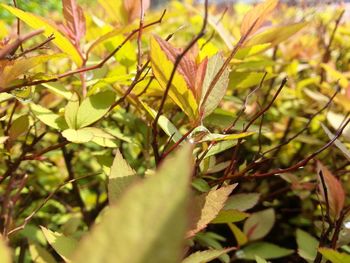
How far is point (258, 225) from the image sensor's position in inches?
45.4

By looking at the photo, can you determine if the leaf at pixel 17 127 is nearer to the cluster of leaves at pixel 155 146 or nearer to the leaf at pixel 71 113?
the cluster of leaves at pixel 155 146

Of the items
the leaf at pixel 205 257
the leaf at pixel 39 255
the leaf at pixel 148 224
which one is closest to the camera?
the leaf at pixel 148 224

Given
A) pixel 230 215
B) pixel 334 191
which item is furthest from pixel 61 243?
pixel 334 191

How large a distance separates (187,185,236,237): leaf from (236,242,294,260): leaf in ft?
1.89

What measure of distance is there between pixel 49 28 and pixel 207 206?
0.47 m

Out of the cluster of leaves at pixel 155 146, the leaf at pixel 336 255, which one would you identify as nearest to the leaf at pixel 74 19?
the cluster of leaves at pixel 155 146

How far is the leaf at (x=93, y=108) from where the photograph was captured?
2.68 feet

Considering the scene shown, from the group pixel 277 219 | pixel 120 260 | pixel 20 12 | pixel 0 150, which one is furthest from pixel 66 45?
pixel 277 219

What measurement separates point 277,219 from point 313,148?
30 cm

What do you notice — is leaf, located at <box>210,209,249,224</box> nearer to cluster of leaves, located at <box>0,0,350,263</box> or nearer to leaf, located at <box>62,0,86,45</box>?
cluster of leaves, located at <box>0,0,350,263</box>

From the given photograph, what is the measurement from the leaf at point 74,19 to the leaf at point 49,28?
3cm

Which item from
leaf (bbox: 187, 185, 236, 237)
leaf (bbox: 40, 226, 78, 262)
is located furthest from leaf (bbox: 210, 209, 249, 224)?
leaf (bbox: 40, 226, 78, 262)

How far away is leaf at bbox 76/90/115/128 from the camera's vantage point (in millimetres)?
818

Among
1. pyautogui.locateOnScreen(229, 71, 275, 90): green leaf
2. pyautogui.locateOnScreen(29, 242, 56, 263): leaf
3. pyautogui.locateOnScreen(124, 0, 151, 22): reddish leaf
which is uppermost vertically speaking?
pyautogui.locateOnScreen(124, 0, 151, 22): reddish leaf
